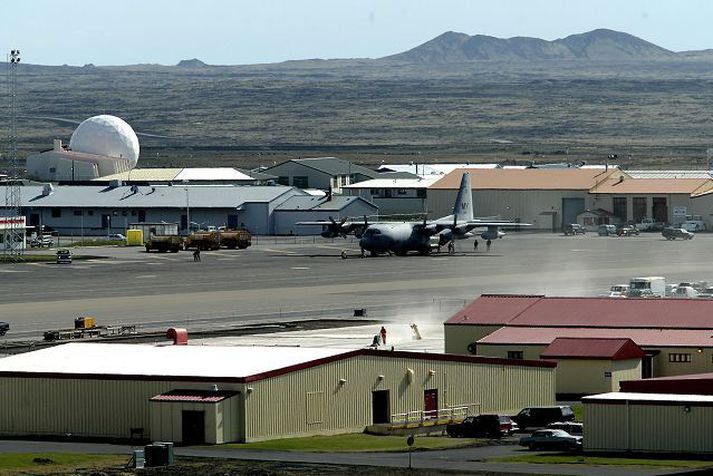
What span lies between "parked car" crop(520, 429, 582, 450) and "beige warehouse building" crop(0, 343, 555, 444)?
701 cm

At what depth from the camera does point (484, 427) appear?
189ft

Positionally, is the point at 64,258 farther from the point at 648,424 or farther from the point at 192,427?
the point at 648,424

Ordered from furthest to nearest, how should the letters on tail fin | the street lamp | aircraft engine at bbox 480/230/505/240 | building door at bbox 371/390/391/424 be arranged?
the street lamp, aircraft engine at bbox 480/230/505/240, the letters on tail fin, building door at bbox 371/390/391/424

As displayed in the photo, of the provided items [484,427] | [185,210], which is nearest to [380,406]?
[484,427]

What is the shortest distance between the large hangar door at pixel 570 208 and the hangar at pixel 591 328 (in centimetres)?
11259

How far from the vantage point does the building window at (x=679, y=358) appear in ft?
229

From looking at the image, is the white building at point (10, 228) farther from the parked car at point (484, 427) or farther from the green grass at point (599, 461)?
the green grass at point (599, 461)

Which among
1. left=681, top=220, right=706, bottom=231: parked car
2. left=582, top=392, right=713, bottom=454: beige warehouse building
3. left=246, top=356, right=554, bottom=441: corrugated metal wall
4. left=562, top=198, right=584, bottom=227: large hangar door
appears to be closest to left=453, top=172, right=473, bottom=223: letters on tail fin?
left=681, top=220, right=706, bottom=231: parked car

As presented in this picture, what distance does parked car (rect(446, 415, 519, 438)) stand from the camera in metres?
57.5

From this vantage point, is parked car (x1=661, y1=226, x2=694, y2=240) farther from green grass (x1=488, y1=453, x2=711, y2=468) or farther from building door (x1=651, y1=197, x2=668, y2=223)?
green grass (x1=488, y1=453, x2=711, y2=468)

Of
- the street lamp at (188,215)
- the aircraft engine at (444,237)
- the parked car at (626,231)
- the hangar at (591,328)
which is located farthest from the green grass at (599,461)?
the parked car at (626,231)

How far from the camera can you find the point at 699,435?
169 ft

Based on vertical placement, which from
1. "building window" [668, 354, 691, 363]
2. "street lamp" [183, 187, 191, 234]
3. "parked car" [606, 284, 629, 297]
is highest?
"street lamp" [183, 187, 191, 234]

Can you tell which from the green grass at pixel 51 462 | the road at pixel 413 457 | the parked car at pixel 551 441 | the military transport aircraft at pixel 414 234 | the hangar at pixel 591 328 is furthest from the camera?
the military transport aircraft at pixel 414 234
